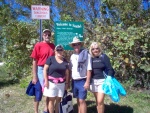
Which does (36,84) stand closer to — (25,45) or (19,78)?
(25,45)

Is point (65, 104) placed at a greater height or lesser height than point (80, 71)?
lesser

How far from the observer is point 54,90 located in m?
4.77

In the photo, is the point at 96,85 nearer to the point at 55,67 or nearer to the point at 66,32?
the point at 55,67

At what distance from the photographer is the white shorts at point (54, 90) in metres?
4.75

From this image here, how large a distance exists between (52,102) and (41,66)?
27.8 inches

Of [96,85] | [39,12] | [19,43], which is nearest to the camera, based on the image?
[96,85]

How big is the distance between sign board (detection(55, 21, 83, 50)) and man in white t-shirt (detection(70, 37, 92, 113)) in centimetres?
125

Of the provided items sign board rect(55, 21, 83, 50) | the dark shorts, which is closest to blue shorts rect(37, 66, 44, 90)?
the dark shorts

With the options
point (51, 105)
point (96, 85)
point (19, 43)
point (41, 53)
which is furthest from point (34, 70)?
point (19, 43)

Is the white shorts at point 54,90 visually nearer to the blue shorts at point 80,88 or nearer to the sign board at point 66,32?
the blue shorts at point 80,88

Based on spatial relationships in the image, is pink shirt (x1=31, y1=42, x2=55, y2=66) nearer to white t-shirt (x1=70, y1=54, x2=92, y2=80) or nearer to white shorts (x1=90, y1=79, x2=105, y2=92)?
white t-shirt (x1=70, y1=54, x2=92, y2=80)

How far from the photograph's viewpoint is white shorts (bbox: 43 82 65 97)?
15.6 feet

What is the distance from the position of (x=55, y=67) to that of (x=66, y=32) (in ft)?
5.06

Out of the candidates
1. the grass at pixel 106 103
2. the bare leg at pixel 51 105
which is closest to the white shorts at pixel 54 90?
the bare leg at pixel 51 105
